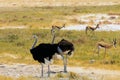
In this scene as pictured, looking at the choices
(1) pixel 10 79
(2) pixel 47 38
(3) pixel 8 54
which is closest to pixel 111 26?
(2) pixel 47 38

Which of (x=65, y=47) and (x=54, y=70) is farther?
(x=54, y=70)

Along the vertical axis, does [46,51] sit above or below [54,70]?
above

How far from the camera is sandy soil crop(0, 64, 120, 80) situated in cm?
2036

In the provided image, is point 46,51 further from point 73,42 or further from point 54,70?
point 73,42

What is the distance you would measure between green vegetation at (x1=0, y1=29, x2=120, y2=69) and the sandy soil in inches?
47.4

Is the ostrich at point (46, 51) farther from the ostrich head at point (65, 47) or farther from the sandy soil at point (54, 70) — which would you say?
the sandy soil at point (54, 70)

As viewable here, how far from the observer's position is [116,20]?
49.3 metres

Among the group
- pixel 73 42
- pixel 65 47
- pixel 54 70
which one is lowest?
pixel 73 42

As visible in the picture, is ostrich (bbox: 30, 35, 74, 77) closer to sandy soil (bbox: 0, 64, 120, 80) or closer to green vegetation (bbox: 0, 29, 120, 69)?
sandy soil (bbox: 0, 64, 120, 80)

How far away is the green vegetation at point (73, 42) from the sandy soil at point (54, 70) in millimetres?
1205

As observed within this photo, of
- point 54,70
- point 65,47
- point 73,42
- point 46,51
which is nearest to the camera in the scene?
point 46,51

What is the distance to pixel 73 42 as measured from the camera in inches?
1222

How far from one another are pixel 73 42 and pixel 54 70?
923cm

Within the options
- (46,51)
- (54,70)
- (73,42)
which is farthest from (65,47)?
(73,42)
